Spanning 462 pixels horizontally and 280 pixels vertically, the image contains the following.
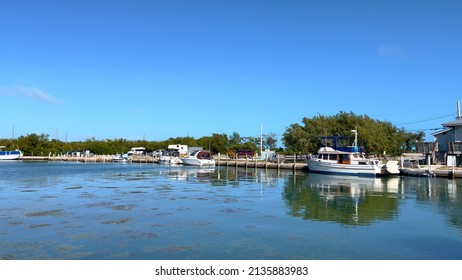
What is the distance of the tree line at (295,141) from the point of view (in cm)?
7100

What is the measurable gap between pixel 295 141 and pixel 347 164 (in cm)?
2643

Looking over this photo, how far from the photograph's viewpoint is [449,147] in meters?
51.6

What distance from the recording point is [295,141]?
76688 millimetres

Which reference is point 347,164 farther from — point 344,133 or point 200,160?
point 200,160

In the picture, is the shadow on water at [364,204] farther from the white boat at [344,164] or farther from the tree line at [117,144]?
the tree line at [117,144]

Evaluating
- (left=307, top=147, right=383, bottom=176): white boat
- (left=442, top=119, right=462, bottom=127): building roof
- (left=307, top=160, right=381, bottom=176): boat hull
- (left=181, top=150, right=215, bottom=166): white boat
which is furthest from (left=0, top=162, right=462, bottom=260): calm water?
(left=181, top=150, right=215, bottom=166): white boat

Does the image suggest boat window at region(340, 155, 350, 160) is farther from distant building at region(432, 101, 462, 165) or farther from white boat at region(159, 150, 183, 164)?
white boat at region(159, 150, 183, 164)

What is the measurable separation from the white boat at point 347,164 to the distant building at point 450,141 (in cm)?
885

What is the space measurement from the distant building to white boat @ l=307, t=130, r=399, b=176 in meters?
8.85

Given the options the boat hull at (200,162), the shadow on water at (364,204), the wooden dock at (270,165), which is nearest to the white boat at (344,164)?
the wooden dock at (270,165)

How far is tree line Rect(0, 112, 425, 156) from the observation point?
2795 inches

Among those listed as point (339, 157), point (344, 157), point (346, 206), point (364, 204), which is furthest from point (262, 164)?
point (346, 206)

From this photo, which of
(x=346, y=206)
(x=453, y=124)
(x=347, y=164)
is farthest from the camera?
(x=453, y=124)

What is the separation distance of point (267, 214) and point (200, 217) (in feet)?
11.0
